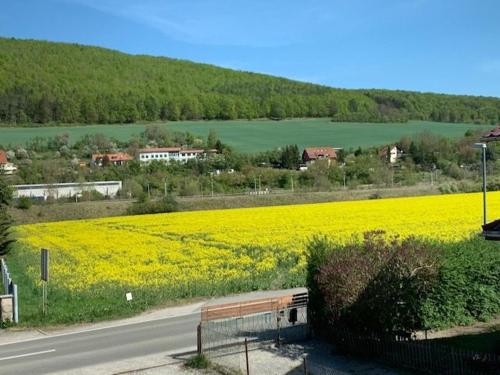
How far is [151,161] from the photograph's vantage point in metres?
128

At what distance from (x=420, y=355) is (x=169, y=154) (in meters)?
129

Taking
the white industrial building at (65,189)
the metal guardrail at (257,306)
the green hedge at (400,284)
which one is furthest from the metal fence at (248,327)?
the white industrial building at (65,189)

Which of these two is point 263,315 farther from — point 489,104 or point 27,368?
point 489,104

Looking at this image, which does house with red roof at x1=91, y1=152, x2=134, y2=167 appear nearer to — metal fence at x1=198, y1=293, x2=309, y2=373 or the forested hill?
the forested hill

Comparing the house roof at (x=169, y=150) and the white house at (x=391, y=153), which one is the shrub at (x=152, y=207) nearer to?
the house roof at (x=169, y=150)

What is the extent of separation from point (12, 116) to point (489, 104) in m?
129

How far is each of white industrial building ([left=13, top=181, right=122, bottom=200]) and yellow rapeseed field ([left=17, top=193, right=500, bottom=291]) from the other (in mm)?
32394

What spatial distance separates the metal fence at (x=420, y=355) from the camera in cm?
1315

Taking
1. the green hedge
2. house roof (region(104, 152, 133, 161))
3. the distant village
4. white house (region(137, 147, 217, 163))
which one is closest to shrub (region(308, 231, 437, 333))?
the green hedge

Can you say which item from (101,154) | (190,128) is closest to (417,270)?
(101,154)

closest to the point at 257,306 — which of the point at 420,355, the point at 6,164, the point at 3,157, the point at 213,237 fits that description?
the point at 420,355

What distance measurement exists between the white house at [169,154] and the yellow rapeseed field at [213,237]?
67.3 m

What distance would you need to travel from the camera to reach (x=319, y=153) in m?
135

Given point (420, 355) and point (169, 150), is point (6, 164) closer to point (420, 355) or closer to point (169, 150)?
point (169, 150)
